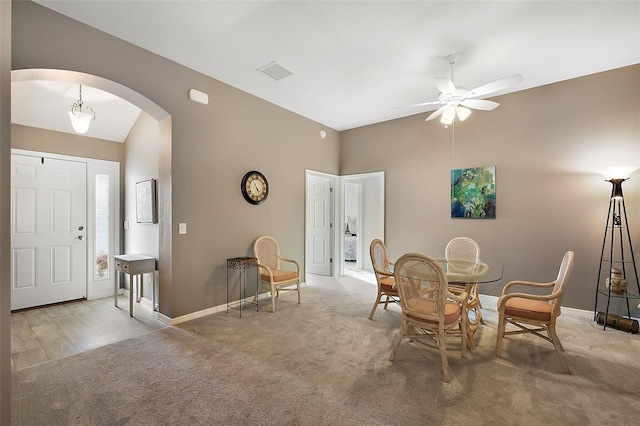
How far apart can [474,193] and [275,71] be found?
3312 millimetres

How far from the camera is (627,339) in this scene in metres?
3.05

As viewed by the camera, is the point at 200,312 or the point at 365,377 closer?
the point at 365,377

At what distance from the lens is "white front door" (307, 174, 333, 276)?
19.6ft

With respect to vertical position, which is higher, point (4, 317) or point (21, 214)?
point (21, 214)

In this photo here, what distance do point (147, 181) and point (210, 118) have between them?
1.23 meters

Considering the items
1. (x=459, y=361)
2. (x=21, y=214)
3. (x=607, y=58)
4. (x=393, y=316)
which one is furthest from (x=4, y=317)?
(x=607, y=58)

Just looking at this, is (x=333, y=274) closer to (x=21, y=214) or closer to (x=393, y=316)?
(x=393, y=316)

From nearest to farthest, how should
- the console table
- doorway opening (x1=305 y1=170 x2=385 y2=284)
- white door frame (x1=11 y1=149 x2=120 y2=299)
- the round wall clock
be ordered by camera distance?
the console table < the round wall clock < white door frame (x1=11 y1=149 x2=120 y2=299) < doorway opening (x1=305 y1=170 x2=385 y2=284)

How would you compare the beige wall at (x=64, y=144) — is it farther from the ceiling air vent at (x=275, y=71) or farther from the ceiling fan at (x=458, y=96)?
the ceiling fan at (x=458, y=96)

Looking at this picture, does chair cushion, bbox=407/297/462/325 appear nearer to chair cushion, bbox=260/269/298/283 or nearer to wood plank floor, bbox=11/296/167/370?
chair cushion, bbox=260/269/298/283

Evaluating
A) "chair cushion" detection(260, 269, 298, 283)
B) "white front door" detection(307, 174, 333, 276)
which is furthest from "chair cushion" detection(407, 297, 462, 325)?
"white front door" detection(307, 174, 333, 276)

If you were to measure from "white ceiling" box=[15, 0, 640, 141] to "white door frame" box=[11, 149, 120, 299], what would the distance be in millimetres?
2348

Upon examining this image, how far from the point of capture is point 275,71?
11.9 feet

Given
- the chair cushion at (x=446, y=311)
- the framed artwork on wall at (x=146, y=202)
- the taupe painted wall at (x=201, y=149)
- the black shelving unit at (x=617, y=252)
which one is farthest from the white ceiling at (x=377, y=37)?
the chair cushion at (x=446, y=311)
